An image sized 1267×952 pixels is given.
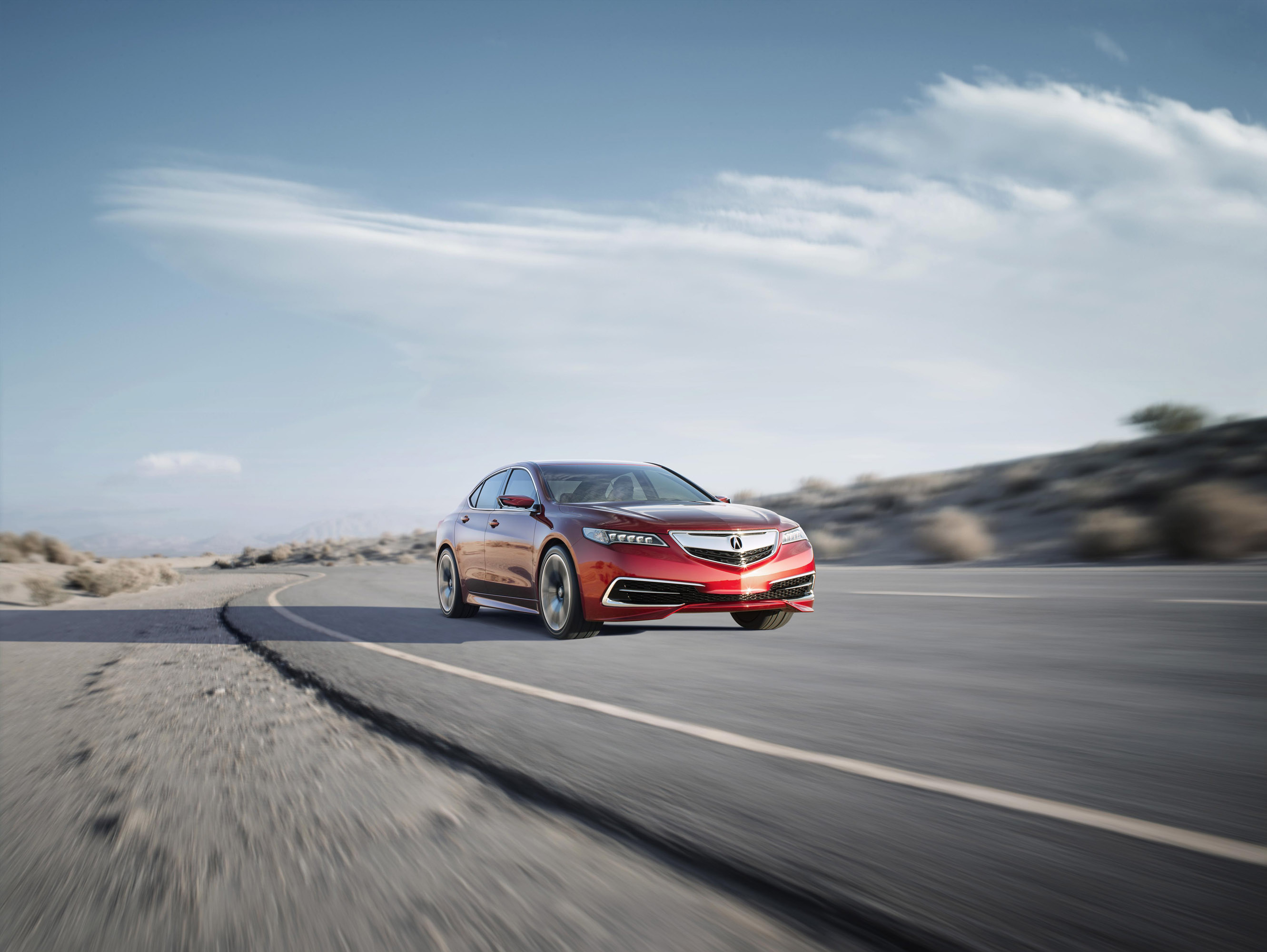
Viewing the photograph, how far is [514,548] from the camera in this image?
8695 mm

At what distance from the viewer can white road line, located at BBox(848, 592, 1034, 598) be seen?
8.92 m

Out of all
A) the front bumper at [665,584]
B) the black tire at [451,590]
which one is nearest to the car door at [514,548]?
the black tire at [451,590]

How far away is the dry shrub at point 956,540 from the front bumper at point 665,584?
364 inches

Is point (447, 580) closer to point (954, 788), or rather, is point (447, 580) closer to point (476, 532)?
point (476, 532)

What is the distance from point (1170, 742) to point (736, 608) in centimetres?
378

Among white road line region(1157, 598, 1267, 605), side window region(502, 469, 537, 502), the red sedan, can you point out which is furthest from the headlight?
white road line region(1157, 598, 1267, 605)

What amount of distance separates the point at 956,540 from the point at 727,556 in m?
9.73

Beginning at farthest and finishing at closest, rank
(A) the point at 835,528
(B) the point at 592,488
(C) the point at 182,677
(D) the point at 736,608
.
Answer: (A) the point at 835,528
(B) the point at 592,488
(D) the point at 736,608
(C) the point at 182,677

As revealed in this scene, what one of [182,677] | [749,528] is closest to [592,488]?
[749,528]

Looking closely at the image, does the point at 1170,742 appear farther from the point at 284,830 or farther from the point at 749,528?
the point at 749,528

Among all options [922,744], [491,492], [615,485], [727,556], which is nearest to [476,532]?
[491,492]

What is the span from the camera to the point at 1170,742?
142 inches

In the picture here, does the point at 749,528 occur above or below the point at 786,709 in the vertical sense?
above

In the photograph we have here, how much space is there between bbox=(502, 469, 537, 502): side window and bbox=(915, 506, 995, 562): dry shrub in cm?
898
